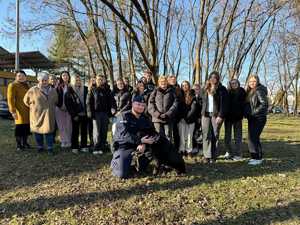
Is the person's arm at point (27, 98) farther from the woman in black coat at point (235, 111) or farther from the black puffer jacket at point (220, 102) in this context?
the woman in black coat at point (235, 111)

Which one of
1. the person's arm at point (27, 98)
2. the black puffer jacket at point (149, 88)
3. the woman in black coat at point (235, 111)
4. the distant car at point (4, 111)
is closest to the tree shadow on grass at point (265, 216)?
the woman in black coat at point (235, 111)

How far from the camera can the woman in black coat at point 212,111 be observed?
7.51 meters

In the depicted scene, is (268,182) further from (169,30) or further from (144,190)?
(169,30)

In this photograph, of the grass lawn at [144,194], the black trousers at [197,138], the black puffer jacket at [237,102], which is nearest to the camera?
the grass lawn at [144,194]

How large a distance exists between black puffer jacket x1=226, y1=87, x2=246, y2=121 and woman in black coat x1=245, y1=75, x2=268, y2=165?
171mm

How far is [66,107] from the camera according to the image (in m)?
8.23

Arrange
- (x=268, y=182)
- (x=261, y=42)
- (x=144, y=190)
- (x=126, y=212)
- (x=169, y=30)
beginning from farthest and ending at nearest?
1. (x=261, y=42)
2. (x=169, y=30)
3. (x=268, y=182)
4. (x=144, y=190)
5. (x=126, y=212)

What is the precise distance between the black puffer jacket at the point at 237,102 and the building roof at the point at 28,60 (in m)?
27.0

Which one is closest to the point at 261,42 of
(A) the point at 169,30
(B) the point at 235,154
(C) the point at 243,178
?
(A) the point at 169,30

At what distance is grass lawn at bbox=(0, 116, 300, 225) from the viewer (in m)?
4.80

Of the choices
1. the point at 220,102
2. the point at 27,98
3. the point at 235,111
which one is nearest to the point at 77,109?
the point at 27,98

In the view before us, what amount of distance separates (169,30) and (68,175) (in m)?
18.0

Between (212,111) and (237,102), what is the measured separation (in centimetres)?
73

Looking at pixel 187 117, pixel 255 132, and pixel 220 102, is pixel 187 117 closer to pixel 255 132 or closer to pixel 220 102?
pixel 220 102
